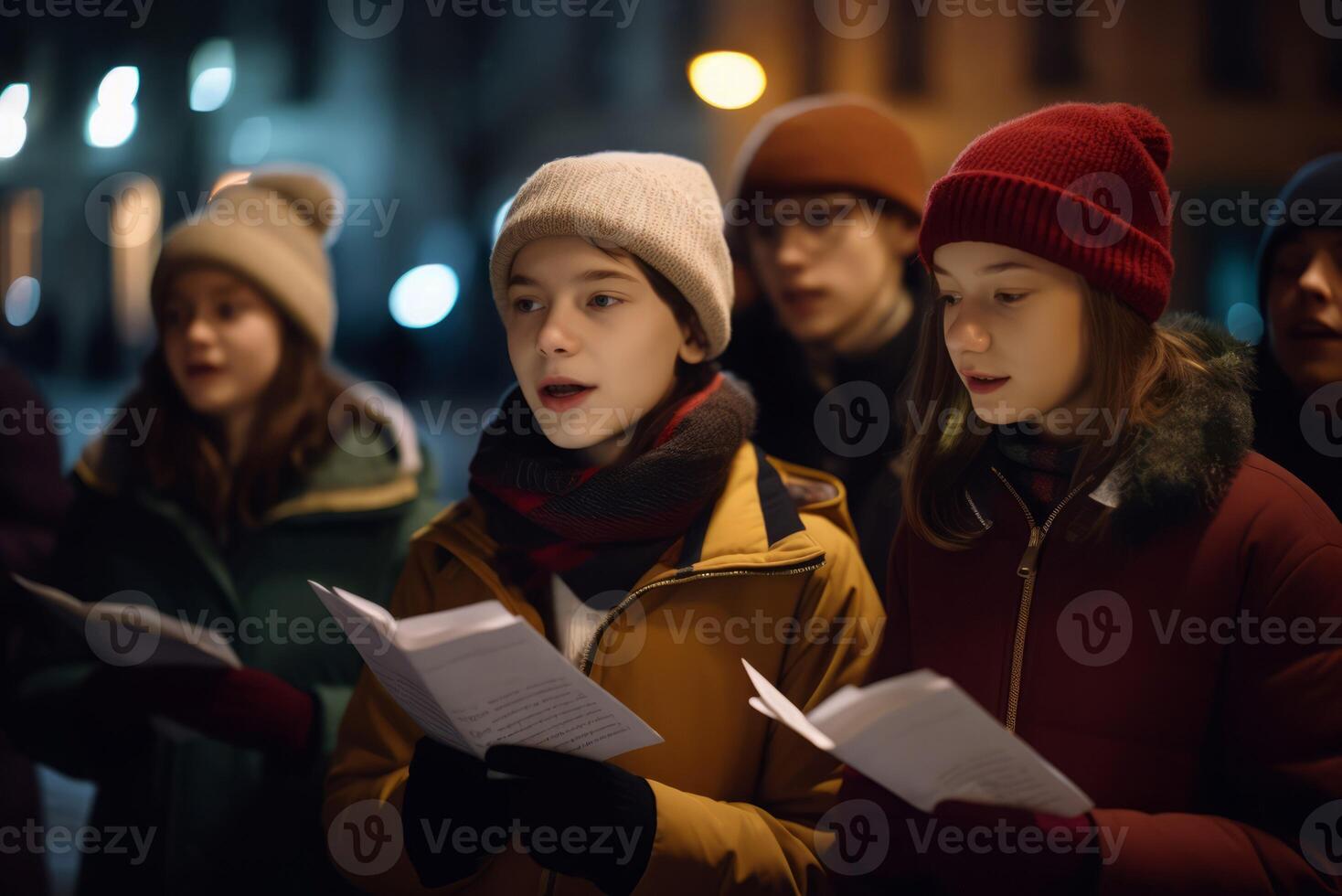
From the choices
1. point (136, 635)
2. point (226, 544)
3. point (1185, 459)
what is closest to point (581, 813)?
point (1185, 459)

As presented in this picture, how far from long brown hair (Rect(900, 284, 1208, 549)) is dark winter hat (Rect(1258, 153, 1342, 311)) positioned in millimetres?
371

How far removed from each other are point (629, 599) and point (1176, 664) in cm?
65

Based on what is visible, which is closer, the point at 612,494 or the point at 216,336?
the point at 612,494

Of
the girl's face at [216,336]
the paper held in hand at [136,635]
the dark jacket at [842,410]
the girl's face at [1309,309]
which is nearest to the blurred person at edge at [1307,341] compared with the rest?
the girl's face at [1309,309]

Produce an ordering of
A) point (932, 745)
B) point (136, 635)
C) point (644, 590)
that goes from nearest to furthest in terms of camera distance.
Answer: point (932, 745) → point (644, 590) → point (136, 635)

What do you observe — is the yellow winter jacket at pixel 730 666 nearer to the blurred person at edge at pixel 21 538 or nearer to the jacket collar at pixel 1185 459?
the jacket collar at pixel 1185 459

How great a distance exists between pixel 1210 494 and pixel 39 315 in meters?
2.58

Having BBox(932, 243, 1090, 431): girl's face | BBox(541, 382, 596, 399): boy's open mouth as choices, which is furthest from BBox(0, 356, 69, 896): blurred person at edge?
BBox(932, 243, 1090, 431): girl's face

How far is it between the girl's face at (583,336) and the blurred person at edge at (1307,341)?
85 cm

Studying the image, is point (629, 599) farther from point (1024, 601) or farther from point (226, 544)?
point (226, 544)

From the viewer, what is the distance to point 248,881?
1.94 metres

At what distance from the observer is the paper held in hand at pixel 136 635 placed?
1563 millimetres

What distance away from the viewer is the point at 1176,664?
48.1 inches

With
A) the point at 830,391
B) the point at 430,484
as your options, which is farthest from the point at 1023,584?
the point at 430,484
